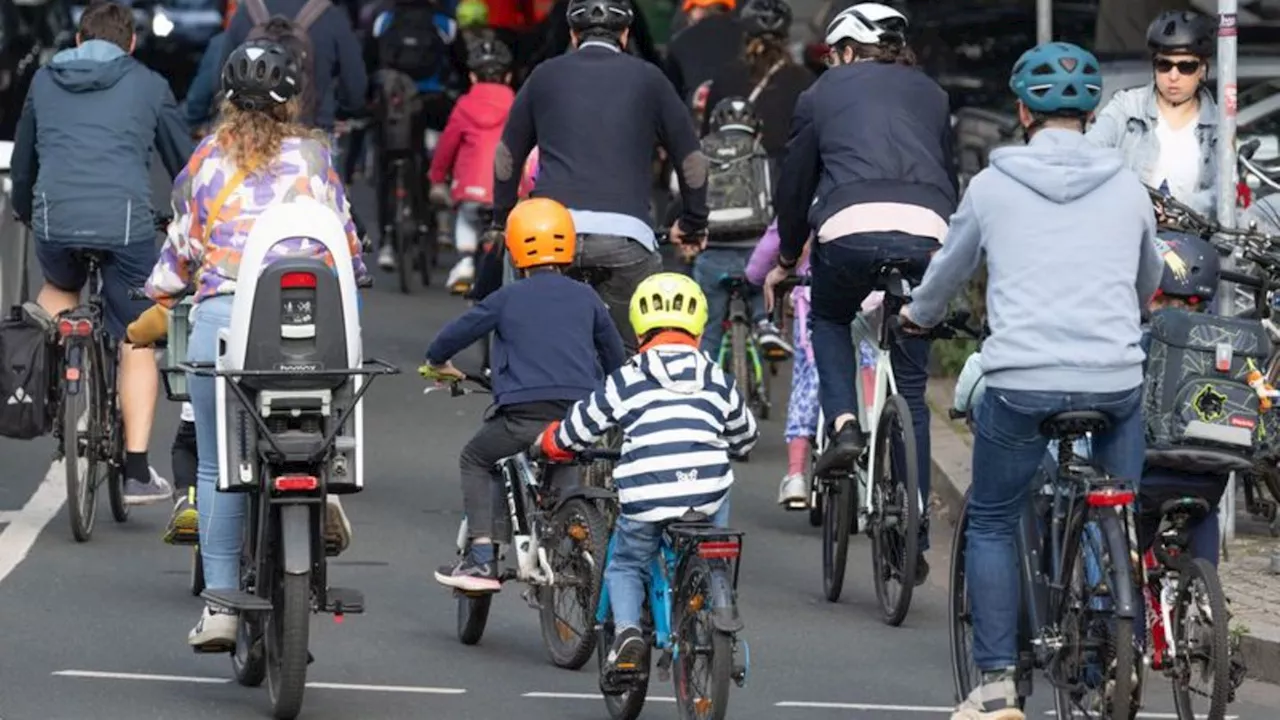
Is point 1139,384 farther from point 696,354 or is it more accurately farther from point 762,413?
point 762,413

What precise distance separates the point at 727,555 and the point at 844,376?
2.81m

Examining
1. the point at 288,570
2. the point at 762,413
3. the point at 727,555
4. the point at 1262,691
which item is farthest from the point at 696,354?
the point at 762,413

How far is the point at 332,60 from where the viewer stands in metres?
18.4

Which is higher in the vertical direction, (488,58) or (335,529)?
(488,58)

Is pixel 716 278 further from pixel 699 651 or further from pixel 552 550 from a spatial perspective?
pixel 699 651

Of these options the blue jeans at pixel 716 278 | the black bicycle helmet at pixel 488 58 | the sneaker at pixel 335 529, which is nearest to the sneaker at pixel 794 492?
the blue jeans at pixel 716 278

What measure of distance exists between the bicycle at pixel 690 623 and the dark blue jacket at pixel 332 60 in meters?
8.83

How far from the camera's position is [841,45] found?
11.9 meters

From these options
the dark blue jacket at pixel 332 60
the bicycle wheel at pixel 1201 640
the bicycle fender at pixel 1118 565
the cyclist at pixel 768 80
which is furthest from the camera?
the dark blue jacket at pixel 332 60

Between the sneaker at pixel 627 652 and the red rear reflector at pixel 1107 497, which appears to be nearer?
the red rear reflector at pixel 1107 497

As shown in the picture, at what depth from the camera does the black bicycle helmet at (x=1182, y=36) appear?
449 inches

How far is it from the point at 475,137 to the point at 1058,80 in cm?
1029

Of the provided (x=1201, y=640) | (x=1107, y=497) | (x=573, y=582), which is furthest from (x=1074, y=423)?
(x=573, y=582)

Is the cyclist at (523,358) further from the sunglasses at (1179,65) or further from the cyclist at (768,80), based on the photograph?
the cyclist at (768,80)
